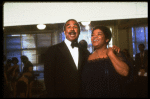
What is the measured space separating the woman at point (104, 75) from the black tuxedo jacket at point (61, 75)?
6.1 inches

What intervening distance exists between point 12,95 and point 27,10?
309 cm

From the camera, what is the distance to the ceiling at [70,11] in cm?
264

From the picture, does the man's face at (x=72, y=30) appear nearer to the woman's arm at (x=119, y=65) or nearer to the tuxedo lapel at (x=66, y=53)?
the tuxedo lapel at (x=66, y=53)

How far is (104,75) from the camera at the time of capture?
4.49 ft

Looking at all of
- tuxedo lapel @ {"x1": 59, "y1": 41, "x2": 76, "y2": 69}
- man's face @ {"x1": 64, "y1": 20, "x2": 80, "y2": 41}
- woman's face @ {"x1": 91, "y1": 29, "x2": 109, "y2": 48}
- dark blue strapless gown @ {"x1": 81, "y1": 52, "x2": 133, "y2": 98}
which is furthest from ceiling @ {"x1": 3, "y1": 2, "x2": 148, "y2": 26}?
dark blue strapless gown @ {"x1": 81, "y1": 52, "x2": 133, "y2": 98}

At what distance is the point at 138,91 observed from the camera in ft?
11.4

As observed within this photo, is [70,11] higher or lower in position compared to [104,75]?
higher

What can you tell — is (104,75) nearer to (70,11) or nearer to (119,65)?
(119,65)

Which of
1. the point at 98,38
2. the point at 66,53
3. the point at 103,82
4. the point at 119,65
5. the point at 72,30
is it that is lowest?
the point at 103,82

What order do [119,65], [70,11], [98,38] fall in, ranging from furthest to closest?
[70,11]
[98,38]
[119,65]

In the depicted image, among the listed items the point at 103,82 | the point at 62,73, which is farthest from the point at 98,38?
the point at 62,73

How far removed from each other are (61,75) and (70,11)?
1.63 m

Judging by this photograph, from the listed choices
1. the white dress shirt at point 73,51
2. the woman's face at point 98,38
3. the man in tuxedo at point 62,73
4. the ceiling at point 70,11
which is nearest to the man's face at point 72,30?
the white dress shirt at point 73,51

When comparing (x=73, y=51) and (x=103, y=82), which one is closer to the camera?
(x=103, y=82)
